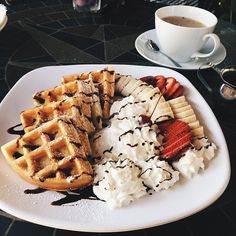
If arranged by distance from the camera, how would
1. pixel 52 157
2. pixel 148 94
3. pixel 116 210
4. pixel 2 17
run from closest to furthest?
pixel 116 210 → pixel 52 157 → pixel 148 94 → pixel 2 17

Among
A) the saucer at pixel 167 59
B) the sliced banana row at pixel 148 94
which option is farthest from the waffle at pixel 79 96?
the saucer at pixel 167 59

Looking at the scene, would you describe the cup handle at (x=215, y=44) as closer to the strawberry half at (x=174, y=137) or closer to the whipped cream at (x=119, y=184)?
the strawberry half at (x=174, y=137)

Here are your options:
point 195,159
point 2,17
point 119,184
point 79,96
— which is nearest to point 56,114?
point 79,96

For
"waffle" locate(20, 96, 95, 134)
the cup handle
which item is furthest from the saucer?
"waffle" locate(20, 96, 95, 134)

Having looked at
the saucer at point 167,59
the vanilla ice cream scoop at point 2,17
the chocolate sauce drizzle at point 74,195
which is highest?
the vanilla ice cream scoop at point 2,17

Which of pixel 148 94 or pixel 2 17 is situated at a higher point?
pixel 2 17

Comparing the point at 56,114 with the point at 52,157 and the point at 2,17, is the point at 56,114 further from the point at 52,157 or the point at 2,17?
the point at 2,17

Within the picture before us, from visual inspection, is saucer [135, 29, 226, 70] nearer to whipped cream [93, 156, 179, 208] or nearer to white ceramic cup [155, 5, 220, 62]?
white ceramic cup [155, 5, 220, 62]
